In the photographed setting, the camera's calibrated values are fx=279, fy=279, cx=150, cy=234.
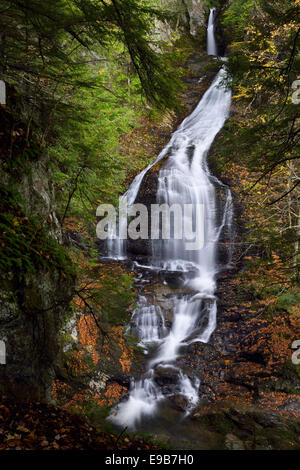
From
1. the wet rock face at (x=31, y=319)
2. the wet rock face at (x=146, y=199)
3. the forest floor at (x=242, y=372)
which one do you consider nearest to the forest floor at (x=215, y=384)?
the forest floor at (x=242, y=372)

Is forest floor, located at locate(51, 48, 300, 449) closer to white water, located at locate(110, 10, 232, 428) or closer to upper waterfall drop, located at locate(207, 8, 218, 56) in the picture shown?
white water, located at locate(110, 10, 232, 428)

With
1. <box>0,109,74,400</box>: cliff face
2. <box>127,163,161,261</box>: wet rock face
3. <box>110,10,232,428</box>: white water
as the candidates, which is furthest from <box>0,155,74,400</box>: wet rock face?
<box>127,163,161,261</box>: wet rock face

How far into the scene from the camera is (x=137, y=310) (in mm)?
10094

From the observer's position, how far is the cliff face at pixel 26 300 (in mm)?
3182

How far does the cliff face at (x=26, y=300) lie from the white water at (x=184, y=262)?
340cm

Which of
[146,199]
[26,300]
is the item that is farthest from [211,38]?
[26,300]

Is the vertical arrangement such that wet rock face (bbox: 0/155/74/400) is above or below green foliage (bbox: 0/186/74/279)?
below

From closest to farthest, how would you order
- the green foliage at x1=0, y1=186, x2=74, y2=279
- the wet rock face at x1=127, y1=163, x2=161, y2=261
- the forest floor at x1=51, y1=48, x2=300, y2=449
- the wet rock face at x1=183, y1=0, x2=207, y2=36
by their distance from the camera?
the green foliage at x1=0, y1=186, x2=74, y2=279 < the forest floor at x1=51, y1=48, x2=300, y2=449 < the wet rock face at x1=127, y1=163, x2=161, y2=261 < the wet rock face at x1=183, y1=0, x2=207, y2=36

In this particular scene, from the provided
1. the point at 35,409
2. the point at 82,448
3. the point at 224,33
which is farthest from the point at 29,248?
the point at 224,33

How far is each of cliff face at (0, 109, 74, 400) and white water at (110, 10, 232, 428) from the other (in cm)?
340

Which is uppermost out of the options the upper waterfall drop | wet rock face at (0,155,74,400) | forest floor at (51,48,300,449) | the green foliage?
the upper waterfall drop

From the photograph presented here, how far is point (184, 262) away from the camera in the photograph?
13.0 metres

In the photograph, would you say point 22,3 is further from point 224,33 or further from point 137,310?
point 224,33

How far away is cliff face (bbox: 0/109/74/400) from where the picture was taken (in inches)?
125
